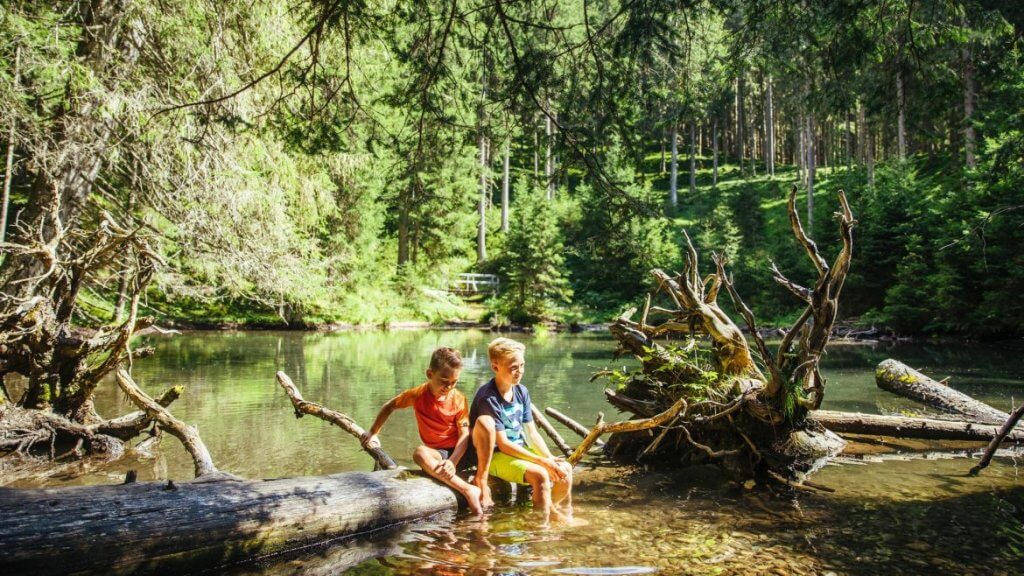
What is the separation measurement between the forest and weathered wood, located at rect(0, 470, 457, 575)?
211cm

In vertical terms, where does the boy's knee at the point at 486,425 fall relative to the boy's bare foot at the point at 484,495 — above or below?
above

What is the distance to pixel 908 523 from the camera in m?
4.48

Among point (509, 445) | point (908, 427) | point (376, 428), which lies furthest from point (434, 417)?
point (908, 427)

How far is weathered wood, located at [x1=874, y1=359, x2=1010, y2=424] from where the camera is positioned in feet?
25.6

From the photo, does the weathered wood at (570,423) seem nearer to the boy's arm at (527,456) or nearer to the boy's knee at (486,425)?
the boy's arm at (527,456)

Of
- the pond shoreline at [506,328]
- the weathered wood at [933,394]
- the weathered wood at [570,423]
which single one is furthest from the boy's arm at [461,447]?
the pond shoreline at [506,328]

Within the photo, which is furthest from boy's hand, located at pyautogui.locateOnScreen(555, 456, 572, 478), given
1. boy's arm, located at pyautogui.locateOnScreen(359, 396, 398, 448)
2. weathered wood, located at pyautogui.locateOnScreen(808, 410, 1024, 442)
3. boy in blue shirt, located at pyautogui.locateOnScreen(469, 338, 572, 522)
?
weathered wood, located at pyautogui.locateOnScreen(808, 410, 1024, 442)

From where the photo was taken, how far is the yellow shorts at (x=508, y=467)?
4922 mm

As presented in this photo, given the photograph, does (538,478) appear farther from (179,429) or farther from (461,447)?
(179,429)

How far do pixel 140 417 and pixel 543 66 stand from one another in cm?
550

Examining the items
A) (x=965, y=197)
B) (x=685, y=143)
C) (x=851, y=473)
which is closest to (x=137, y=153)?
(x=851, y=473)

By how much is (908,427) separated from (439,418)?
204 inches

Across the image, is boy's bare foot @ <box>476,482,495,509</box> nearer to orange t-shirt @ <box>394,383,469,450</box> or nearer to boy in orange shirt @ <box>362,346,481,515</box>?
boy in orange shirt @ <box>362,346,481,515</box>

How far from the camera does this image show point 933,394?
8352mm
